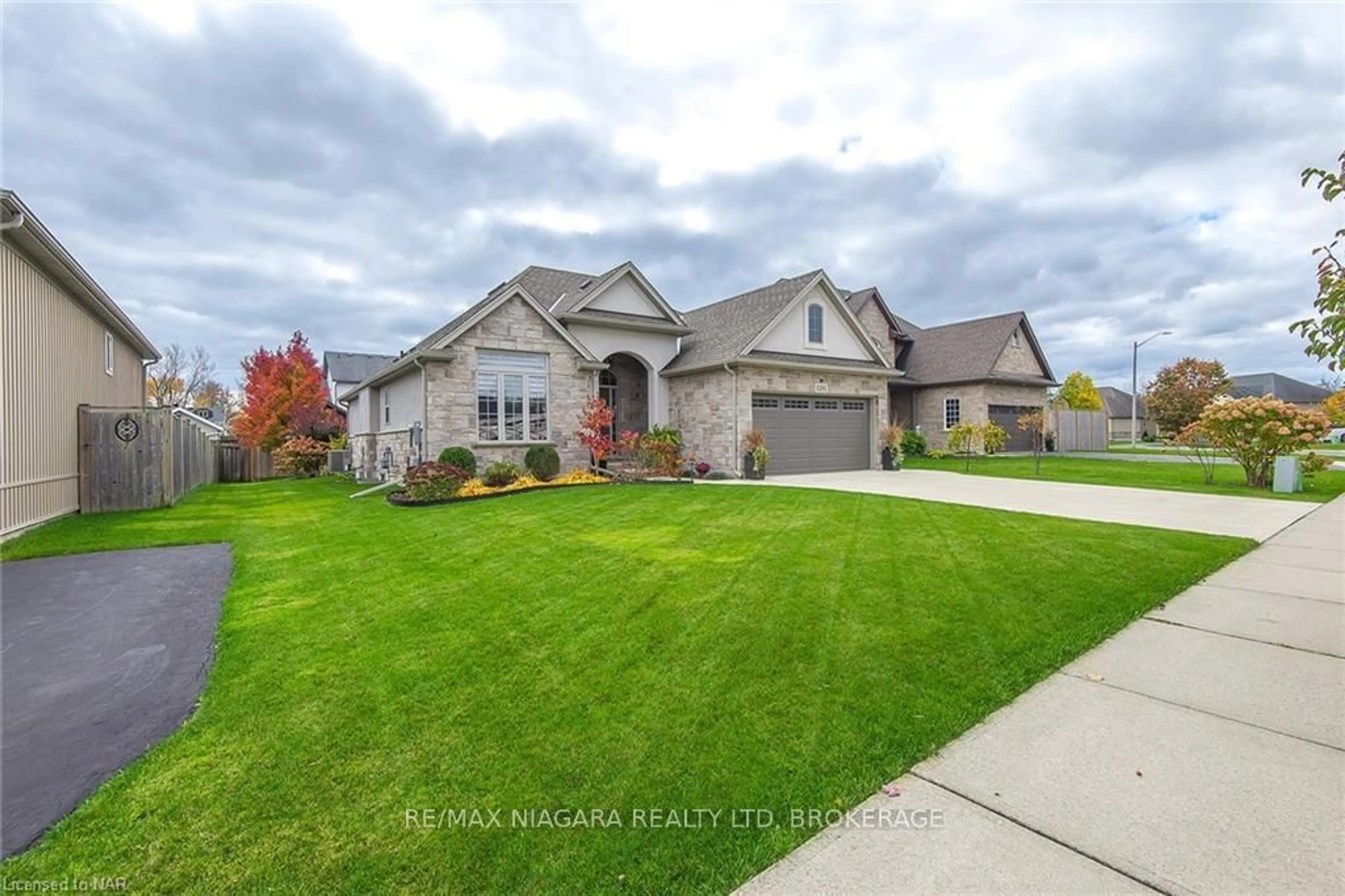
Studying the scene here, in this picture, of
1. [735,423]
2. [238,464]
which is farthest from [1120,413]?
[238,464]

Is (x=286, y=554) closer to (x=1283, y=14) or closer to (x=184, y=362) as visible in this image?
(x=1283, y=14)

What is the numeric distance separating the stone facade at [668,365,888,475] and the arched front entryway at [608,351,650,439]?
1.48 m

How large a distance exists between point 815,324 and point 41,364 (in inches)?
723

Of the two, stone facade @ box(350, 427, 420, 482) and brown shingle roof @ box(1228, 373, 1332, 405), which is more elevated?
brown shingle roof @ box(1228, 373, 1332, 405)

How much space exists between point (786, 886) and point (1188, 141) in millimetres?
15368

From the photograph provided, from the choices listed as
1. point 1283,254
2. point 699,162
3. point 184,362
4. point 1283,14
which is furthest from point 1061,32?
point 184,362

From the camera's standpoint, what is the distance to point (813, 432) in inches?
758

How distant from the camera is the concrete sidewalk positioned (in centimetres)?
204

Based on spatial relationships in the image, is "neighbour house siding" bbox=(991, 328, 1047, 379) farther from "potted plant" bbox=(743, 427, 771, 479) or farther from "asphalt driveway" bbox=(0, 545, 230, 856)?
"asphalt driveway" bbox=(0, 545, 230, 856)

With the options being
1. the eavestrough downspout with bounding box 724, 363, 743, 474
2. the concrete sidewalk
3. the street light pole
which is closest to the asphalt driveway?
the concrete sidewalk

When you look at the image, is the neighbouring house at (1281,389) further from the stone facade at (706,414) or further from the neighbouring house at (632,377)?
the stone facade at (706,414)

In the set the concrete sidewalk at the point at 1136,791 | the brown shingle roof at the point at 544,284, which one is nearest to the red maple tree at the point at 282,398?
the brown shingle roof at the point at 544,284
